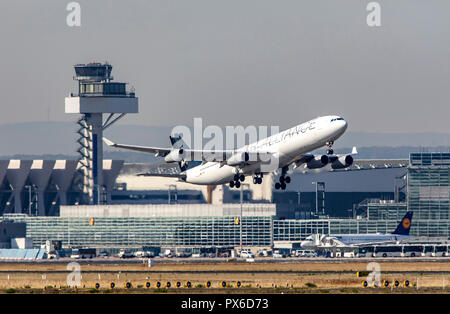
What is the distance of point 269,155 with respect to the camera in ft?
361

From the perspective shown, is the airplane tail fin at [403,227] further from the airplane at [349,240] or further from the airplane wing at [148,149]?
the airplane wing at [148,149]

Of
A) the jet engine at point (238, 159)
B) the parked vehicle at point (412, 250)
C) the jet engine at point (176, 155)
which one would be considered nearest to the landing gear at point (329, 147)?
the jet engine at point (238, 159)

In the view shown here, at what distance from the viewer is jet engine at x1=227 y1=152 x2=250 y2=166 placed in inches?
4390

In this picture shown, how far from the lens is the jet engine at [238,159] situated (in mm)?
111500

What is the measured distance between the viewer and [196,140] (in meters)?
162

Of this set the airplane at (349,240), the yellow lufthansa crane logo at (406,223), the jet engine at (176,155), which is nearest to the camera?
the jet engine at (176,155)

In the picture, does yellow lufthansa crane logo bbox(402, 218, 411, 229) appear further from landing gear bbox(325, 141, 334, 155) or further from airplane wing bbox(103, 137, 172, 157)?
landing gear bbox(325, 141, 334, 155)

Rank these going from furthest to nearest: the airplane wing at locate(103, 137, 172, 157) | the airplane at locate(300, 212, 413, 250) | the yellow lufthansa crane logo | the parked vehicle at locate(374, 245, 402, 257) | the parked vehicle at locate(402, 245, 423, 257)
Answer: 1. the yellow lufthansa crane logo
2. the airplane at locate(300, 212, 413, 250)
3. the parked vehicle at locate(402, 245, 423, 257)
4. the parked vehicle at locate(374, 245, 402, 257)
5. the airplane wing at locate(103, 137, 172, 157)

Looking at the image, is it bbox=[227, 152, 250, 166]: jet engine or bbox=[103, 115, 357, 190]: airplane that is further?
bbox=[227, 152, 250, 166]: jet engine

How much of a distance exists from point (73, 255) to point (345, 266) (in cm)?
7993

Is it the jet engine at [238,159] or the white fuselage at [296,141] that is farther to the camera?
the jet engine at [238,159]

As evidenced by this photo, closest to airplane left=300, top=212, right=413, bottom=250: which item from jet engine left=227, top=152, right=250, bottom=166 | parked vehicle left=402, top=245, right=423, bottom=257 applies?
parked vehicle left=402, top=245, right=423, bottom=257

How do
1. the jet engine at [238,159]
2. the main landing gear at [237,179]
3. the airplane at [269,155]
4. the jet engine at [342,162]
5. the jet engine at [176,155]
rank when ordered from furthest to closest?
the main landing gear at [237,179], the jet engine at [176,155], the jet engine at [342,162], the jet engine at [238,159], the airplane at [269,155]
